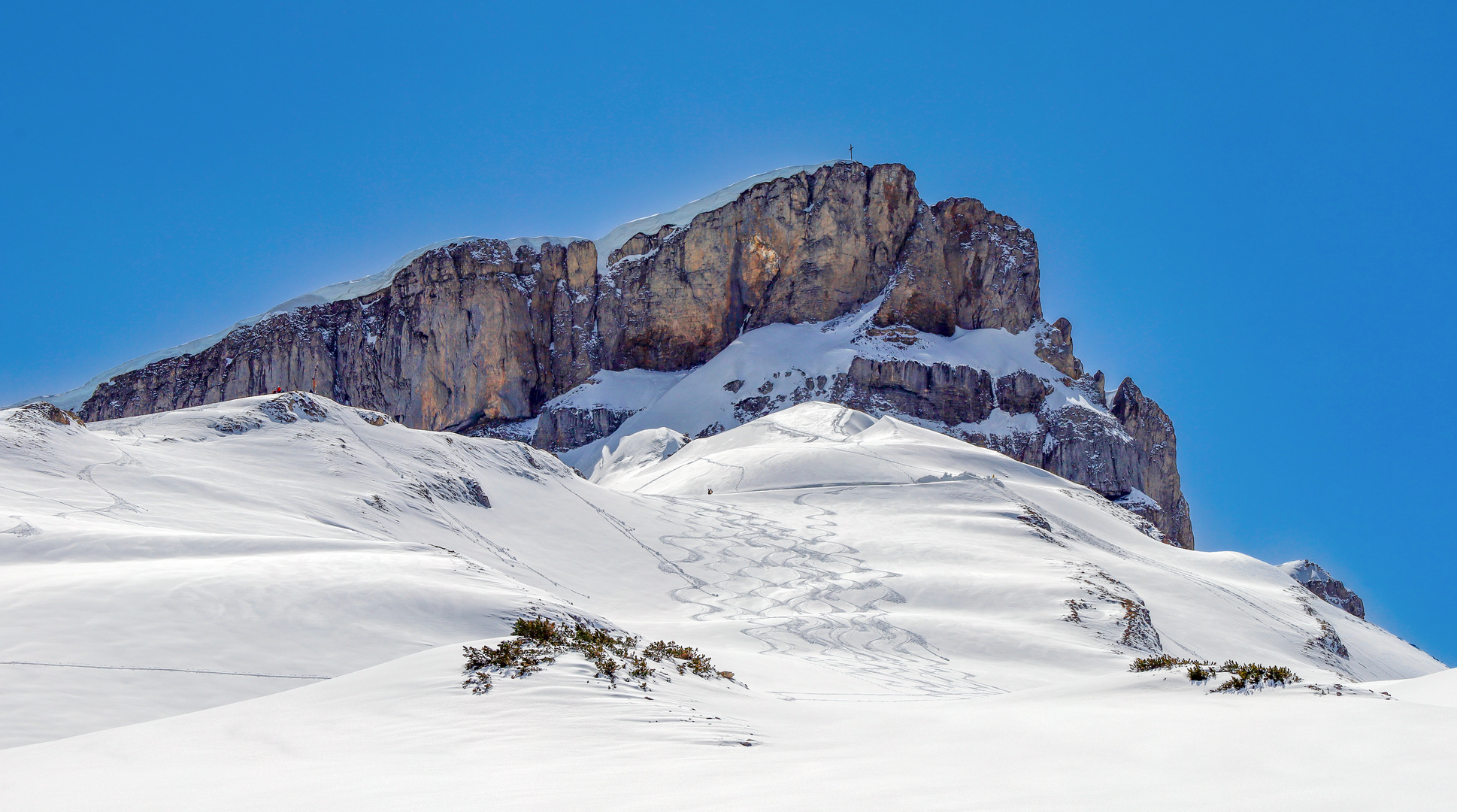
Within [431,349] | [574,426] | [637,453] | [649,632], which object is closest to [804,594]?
[649,632]

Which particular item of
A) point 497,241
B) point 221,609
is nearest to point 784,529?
point 221,609

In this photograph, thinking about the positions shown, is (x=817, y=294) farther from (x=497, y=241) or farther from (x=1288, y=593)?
(x=1288, y=593)

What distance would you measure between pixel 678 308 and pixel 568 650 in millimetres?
90137

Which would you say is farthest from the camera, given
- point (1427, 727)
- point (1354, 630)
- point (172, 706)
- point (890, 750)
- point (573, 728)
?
point (1354, 630)

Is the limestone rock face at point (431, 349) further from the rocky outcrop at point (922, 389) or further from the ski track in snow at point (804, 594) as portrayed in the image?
the ski track in snow at point (804, 594)

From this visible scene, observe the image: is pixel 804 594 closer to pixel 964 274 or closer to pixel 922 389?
pixel 922 389

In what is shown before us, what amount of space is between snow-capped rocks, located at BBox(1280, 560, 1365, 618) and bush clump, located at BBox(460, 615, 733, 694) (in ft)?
220

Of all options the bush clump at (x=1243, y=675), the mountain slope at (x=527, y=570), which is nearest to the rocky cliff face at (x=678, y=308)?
the mountain slope at (x=527, y=570)

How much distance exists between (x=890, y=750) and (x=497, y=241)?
106430 millimetres

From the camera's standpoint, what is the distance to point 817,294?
321 feet

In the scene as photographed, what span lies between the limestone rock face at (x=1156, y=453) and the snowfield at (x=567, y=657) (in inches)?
2198

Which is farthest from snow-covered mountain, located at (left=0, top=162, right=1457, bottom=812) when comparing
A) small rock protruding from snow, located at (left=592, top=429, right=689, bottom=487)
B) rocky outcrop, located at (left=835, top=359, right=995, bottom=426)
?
rocky outcrop, located at (left=835, top=359, right=995, bottom=426)

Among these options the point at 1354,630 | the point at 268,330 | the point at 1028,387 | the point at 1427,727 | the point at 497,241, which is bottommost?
the point at 1354,630

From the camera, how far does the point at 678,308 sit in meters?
100
